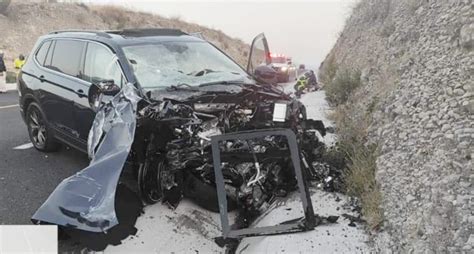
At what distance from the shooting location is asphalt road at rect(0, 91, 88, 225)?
4637 millimetres

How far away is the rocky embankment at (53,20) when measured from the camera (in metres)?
29.8

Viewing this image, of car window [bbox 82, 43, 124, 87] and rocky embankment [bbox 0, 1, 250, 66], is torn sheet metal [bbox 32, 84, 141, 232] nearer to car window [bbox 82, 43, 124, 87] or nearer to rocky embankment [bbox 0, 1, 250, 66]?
car window [bbox 82, 43, 124, 87]

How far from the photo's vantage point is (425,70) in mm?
5059

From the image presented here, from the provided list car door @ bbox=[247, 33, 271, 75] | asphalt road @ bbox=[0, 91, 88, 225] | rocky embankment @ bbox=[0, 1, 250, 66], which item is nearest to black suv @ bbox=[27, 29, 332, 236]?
car door @ bbox=[247, 33, 271, 75]

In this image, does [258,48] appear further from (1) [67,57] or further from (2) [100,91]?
(1) [67,57]

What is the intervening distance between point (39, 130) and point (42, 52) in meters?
1.10

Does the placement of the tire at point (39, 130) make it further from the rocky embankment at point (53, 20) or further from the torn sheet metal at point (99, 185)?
the rocky embankment at point (53, 20)

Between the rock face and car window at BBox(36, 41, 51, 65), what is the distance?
4.35 m

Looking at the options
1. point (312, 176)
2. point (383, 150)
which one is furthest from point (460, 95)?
point (312, 176)

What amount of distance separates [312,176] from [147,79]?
1.97m

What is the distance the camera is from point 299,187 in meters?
3.75

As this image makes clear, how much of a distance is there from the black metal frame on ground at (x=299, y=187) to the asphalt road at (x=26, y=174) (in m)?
2.01

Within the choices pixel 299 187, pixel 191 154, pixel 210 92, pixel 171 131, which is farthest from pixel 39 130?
pixel 299 187

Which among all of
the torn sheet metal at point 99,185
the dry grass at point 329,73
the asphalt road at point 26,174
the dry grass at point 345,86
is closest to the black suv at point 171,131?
the torn sheet metal at point 99,185
